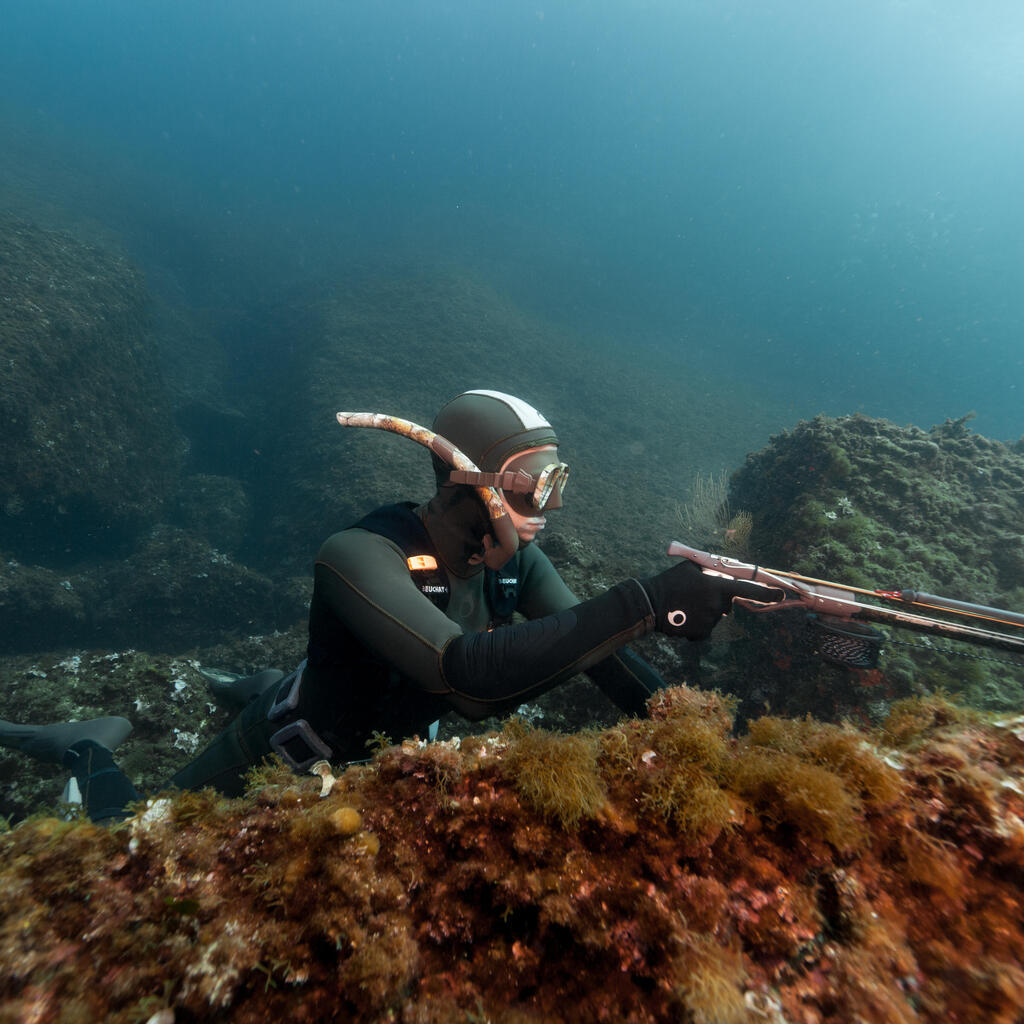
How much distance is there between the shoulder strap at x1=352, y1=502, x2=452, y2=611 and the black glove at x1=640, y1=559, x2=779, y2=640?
0.95m

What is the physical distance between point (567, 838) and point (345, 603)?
122cm

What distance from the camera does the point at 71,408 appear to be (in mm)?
9203

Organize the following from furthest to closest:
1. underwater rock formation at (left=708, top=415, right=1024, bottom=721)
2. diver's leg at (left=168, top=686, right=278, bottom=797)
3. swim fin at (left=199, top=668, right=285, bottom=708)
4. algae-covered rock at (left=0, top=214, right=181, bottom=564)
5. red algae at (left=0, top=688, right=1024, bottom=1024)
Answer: algae-covered rock at (left=0, top=214, right=181, bottom=564), swim fin at (left=199, top=668, right=285, bottom=708), underwater rock formation at (left=708, top=415, right=1024, bottom=721), diver's leg at (left=168, top=686, right=278, bottom=797), red algae at (left=0, top=688, right=1024, bottom=1024)

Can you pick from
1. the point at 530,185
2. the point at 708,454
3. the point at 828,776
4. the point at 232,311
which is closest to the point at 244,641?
the point at 828,776

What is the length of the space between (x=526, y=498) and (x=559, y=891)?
4.98 feet

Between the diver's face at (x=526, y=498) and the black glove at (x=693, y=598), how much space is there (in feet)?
2.15

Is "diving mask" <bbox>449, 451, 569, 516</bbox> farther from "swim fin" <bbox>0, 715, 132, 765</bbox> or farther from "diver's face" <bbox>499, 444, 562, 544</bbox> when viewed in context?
"swim fin" <bbox>0, 715, 132, 765</bbox>

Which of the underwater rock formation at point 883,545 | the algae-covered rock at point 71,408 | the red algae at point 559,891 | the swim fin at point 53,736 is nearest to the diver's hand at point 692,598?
the red algae at point 559,891

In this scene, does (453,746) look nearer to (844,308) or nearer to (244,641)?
(244,641)

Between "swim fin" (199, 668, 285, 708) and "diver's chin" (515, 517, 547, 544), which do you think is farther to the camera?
"swim fin" (199, 668, 285, 708)

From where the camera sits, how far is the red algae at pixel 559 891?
0.70m

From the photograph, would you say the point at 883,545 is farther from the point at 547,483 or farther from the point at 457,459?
the point at 457,459

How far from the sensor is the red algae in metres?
0.70

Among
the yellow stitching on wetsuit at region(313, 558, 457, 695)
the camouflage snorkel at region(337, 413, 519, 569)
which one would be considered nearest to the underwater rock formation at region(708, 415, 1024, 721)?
the camouflage snorkel at region(337, 413, 519, 569)
